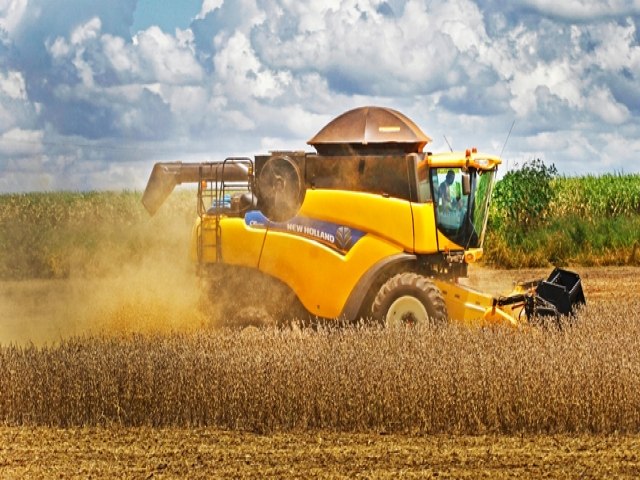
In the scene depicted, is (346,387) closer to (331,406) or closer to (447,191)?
(331,406)

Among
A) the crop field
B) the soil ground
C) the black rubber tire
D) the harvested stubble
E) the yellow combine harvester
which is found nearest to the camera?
the soil ground

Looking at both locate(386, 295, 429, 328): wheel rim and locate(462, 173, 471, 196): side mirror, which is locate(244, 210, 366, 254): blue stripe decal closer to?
locate(386, 295, 429, 328): wheel rim

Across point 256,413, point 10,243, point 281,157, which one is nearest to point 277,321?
point 281,157

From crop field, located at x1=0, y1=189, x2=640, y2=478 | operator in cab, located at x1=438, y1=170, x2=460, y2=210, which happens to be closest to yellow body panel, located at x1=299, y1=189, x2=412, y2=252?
operator in cab, located at x1=438, y1=170, x2=460, y2=210

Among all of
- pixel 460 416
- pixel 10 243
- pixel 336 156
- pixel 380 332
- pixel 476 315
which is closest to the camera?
pixel 460 416

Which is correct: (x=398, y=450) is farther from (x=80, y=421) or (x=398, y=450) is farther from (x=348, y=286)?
(x=348, y=286)

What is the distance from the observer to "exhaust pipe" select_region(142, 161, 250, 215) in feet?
41.0

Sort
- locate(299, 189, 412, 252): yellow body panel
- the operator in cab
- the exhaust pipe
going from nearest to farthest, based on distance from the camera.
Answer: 1. locate(299, 189, 412, 252): yellow body panel
2. the operator in cab
3. the exhaust pipe

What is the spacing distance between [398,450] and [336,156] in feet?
15.2

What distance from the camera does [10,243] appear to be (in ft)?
71.1

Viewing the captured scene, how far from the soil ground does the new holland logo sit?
3.47 metres

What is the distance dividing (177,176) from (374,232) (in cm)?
303

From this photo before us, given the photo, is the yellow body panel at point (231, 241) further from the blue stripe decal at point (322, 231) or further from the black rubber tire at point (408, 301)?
the black rubber tire at point (408, 301)

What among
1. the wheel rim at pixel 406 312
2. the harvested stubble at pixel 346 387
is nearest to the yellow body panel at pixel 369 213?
the wheel rim at pixel 406 312
